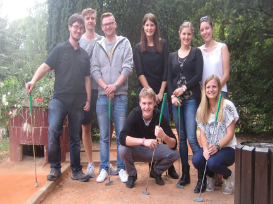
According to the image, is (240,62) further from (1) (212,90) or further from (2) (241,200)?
(2) (241,200)

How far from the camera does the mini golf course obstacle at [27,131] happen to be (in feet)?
15.8

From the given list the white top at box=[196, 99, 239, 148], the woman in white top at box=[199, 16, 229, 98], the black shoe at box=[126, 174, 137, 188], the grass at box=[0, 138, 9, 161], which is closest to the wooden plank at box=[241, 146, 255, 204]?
the white top at box=[196, 99, 239, 148]

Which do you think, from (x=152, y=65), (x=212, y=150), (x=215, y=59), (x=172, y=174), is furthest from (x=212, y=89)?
(x=172, y=174)

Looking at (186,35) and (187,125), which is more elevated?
(186,35)

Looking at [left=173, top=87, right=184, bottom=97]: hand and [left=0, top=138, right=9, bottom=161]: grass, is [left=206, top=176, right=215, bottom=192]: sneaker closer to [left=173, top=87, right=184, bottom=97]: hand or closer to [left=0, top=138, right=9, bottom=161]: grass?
[left=173, top=87, right=184, bottom=97]: hand

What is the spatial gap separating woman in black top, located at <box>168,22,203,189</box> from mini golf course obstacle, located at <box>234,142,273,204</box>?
3.68 ft

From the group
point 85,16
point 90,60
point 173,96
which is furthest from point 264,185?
point 85,16

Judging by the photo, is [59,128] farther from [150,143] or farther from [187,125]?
[187,125]

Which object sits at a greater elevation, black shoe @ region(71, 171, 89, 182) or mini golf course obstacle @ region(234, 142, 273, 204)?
mini golf course obstacle @ region(234, 142, 273, 204)

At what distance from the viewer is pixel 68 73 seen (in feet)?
12.9

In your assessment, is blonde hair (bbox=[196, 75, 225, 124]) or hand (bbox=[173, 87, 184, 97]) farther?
hand (bbox=[173, 87, 184, 97])

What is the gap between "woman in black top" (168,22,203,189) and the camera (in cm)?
384

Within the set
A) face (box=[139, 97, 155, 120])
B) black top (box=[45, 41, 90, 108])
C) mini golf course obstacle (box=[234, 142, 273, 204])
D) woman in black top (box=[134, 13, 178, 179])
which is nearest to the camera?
mini golf course obstacle (box=[234, 142, 273, 204])

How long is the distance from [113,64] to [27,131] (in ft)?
6.18
